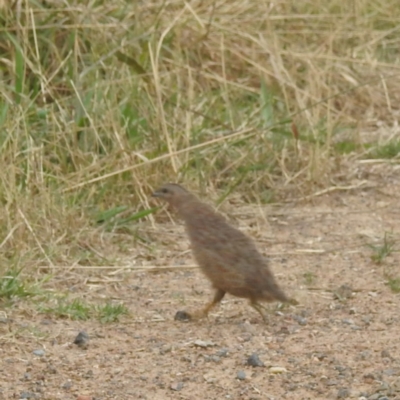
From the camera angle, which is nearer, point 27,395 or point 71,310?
point 27,395

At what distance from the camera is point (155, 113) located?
7.16m

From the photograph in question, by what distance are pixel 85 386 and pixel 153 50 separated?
3.73 metres

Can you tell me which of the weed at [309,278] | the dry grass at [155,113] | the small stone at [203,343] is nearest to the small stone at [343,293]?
the weed at [309,278]

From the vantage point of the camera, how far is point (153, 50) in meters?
7.64

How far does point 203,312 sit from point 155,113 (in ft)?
7.57

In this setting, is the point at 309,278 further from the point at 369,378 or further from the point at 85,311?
the point at 369,378

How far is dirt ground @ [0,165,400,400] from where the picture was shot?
432 cm

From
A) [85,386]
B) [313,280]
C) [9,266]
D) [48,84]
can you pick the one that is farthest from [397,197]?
[85,386]

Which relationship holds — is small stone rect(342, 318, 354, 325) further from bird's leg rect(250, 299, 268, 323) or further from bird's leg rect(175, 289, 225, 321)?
bird's leg rect(175, 289, 225, 321)

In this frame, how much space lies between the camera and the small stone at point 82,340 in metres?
4.75

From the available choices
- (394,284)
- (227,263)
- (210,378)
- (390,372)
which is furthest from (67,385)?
(394,284)

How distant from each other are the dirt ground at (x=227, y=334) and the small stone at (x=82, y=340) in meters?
0.03

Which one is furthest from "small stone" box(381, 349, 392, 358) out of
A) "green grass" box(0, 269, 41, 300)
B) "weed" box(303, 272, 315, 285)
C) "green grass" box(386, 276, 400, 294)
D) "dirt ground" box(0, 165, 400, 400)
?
"green grass" box(0, 269, 41, 300)

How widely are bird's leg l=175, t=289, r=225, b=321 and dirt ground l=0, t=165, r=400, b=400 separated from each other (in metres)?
0.04
